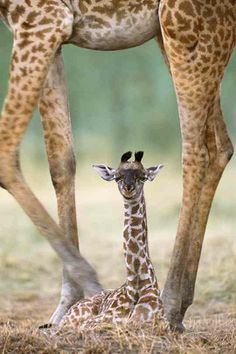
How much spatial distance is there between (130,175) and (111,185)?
11.6m

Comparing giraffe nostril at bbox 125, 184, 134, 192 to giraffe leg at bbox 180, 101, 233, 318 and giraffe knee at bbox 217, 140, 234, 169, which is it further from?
giraffe knee at bbox 217, 140, 234, 169

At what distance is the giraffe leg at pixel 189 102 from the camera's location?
7527 mm

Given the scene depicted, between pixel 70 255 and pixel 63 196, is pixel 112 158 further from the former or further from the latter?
pixel 70 255

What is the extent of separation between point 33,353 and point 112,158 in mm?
12561

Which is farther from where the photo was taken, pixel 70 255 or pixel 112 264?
pixel 112 264

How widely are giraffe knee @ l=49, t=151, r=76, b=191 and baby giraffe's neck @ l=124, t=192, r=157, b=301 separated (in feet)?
2.22

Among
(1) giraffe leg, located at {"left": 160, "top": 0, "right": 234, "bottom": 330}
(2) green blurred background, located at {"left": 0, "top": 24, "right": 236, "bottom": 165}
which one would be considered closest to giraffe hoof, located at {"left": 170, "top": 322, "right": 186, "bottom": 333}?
(1) giraffe leg, located at {"left": 160, "top": 0, "right": 234, "bottom": 330}

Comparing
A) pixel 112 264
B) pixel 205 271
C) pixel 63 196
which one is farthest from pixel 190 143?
pixel 112 264

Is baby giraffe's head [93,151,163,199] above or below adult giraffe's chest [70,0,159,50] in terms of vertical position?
below

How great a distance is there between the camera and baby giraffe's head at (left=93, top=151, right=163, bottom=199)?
7379mm

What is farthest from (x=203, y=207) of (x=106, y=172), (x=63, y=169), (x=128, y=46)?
(x=128, y=46)

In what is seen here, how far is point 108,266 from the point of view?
12.8 meters

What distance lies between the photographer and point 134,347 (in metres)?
6.78

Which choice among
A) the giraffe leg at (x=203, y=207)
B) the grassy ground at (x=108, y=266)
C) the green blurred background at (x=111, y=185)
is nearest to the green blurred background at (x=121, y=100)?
the green blurred background at (x=111, y=185)
